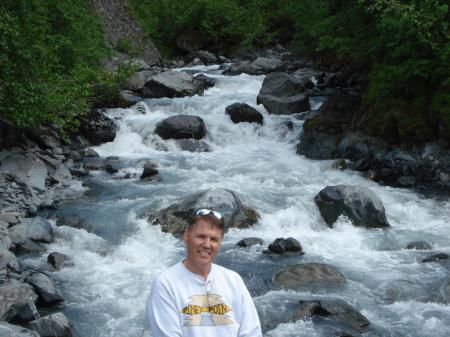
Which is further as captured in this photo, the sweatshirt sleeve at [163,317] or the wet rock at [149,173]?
the wet rock at [149,173]

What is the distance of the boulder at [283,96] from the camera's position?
18734 millimetres

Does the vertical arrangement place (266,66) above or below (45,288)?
above

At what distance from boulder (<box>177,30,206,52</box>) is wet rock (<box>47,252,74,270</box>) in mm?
29386

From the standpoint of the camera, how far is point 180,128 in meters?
17.1

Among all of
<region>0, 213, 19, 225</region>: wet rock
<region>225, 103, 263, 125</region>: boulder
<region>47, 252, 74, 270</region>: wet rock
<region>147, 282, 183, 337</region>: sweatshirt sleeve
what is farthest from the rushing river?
<region>147, 282, 183, 337</region>: sweatshirt sleeve

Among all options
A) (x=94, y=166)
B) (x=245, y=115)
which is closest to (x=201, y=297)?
(x=94, y=166)

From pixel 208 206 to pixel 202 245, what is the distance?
24.1ft

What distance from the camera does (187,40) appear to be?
36.1 meters

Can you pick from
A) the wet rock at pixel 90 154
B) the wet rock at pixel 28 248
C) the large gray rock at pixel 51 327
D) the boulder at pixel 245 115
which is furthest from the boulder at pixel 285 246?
the boulder at pixel 245 115

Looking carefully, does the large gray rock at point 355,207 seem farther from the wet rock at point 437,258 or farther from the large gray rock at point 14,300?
the large gray rock at point 14,300

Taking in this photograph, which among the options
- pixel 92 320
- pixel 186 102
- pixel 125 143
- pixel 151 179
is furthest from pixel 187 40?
pixel 92 320

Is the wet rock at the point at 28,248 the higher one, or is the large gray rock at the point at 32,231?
the large gray rock at the point at 32,231

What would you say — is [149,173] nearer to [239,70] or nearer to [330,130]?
[330,130]

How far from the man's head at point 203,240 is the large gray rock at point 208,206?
7.08m
